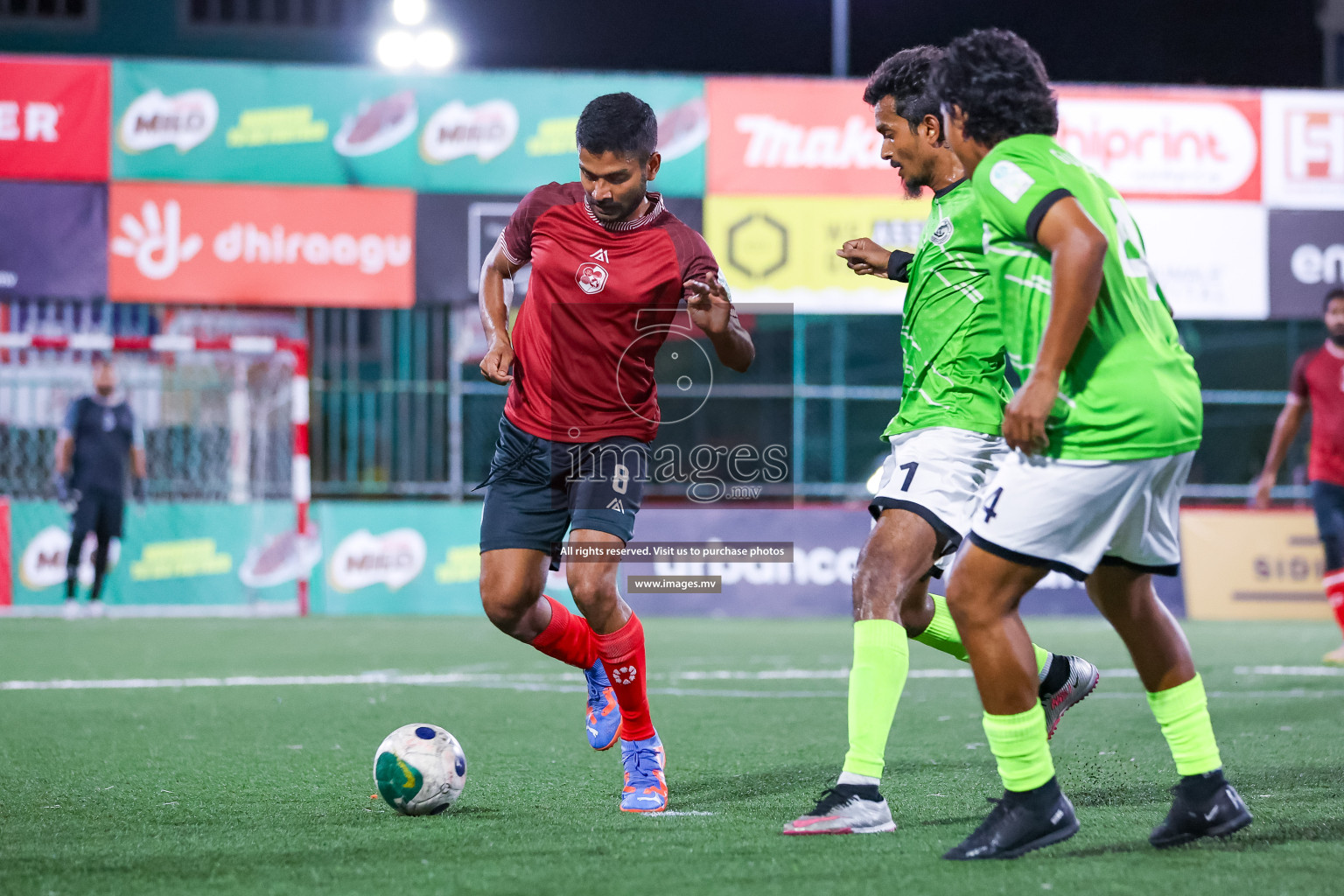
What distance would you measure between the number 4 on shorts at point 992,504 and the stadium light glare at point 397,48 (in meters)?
15.1

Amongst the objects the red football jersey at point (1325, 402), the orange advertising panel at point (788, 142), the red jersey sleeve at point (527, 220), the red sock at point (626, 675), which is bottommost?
the red sock at point (626, 675)

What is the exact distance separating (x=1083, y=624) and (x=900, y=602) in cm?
1020

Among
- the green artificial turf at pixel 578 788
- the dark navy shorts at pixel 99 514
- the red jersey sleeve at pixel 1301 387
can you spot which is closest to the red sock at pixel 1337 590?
the green artificial turf at pixel 578 788

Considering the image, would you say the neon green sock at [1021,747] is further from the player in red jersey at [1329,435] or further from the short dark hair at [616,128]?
the player in red jersey at [1329,435]

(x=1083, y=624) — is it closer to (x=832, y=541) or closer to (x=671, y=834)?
(x=832, y=541)

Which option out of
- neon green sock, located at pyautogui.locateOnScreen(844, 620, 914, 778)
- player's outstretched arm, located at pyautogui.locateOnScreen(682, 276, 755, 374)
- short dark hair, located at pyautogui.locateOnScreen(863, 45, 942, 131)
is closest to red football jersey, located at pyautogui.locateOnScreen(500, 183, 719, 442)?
player's outstretched arm, located at pyautogui.locateOnScreen(682, 276, 755, 374)

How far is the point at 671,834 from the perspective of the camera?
13.2 ft

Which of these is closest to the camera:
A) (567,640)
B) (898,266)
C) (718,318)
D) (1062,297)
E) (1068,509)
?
(1062,297)

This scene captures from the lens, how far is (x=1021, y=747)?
11.9 feet

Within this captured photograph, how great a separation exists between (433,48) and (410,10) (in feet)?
1.75

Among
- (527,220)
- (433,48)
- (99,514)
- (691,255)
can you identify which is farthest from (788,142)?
(691,255)

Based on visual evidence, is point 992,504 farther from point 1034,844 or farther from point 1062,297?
point 1034,844

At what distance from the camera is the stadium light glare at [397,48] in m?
17.5

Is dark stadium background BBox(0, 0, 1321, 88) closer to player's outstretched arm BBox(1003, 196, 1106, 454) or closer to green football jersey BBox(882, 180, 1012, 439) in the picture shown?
green football jersey BBox(882, 180, 1012, 439)
